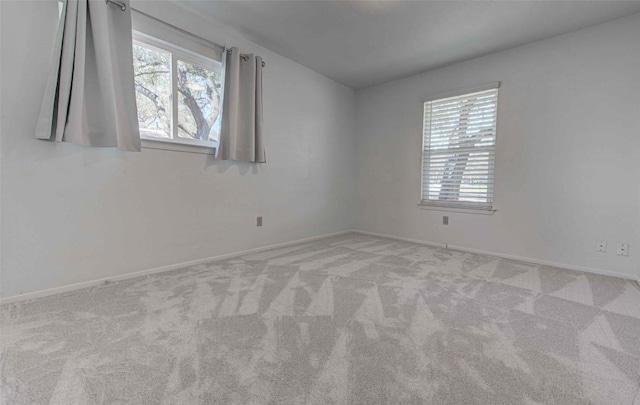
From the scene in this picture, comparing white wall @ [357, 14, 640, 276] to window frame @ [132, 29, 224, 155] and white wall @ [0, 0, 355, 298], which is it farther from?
window frame @ [132, 29, 224, 155]

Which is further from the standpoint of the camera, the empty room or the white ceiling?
the white ceiling

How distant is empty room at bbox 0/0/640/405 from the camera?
4.24 feet

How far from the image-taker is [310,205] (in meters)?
4.05

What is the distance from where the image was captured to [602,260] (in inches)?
107

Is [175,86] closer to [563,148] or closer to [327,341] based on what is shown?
[327,341]

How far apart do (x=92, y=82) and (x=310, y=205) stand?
2.68 m

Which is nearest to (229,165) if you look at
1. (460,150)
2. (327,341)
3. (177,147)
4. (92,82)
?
(177,147)

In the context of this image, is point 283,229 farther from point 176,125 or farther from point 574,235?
point 574,235

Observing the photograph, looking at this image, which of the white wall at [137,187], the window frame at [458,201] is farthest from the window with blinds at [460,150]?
the white wall at [137,187]

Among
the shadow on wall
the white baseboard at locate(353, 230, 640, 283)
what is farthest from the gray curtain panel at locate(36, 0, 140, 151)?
the white baseboard at locate(353, 230, 640, 283)

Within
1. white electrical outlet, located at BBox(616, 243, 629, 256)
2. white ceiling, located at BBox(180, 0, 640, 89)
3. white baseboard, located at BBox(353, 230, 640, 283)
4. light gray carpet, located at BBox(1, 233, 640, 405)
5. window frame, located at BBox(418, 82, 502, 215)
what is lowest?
light gray carpet, located at BBox(1, 233, 640, 405)

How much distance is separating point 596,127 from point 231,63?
3.64 meters

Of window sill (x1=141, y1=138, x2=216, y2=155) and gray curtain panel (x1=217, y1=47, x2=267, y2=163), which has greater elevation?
gray curtain panel (x1=217, y1=47, x2=267, y2=163)

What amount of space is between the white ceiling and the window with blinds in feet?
1.81
